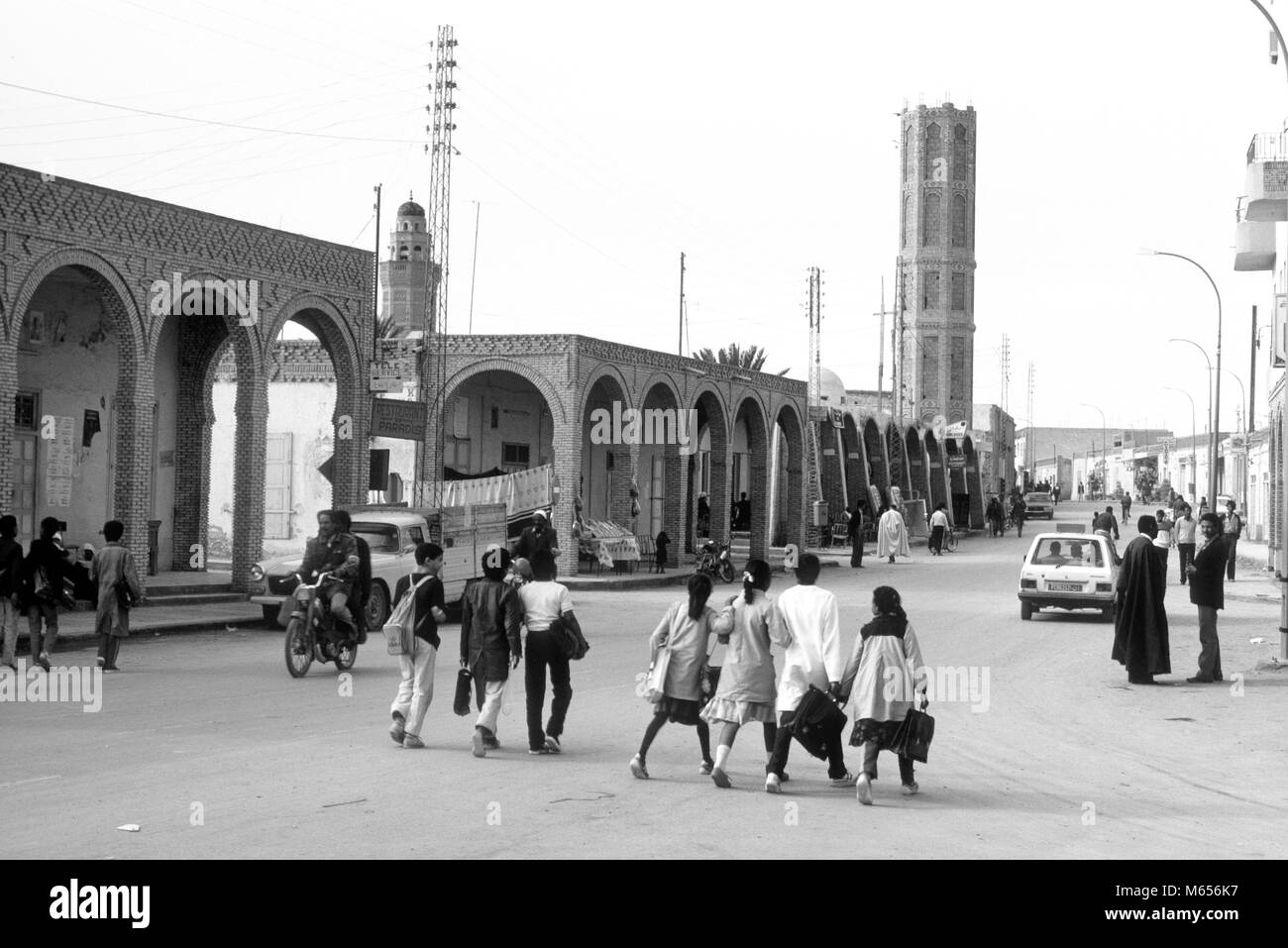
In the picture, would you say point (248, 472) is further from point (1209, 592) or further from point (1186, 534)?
point (1186, 534)

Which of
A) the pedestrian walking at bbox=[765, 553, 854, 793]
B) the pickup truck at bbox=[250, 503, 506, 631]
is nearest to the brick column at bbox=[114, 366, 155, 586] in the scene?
the pickup truck at bbox=[250, 503, 506, 631]

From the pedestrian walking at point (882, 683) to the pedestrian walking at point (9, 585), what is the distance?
887 cm

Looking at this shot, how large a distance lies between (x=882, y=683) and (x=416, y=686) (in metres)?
3.61

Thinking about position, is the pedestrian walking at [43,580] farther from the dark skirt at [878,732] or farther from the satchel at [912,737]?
the satchel at [912,737]

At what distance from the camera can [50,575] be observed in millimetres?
14312

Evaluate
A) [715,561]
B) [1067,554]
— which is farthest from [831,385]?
[1067,554]

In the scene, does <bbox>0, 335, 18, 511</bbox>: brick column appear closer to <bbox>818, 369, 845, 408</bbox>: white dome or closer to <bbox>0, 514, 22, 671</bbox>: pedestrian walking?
<bbox>0, 514, 22, 671</bbox>: pedestrian walking

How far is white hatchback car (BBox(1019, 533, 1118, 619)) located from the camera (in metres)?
22.8

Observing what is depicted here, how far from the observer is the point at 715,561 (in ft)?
103

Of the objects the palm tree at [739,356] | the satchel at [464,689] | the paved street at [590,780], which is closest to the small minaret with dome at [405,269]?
the palm tree at [739,356]

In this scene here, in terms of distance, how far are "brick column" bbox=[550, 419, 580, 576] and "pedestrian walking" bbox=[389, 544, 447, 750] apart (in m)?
20.1

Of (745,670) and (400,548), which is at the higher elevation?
(400,548)

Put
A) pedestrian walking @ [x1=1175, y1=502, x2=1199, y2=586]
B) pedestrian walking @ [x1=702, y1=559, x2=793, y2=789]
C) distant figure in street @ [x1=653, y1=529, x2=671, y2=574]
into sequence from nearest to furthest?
1. pedestrian walking @ [x1=702, y1=559, x2=793, y2=789]
2. pedestrian walking @ [x1=1175, y1=502, x2=1199, y2=586]
3. distant figure in street @ [x1=653, y1=529, x2=671, y2=574]

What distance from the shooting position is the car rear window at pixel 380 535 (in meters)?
20.7
